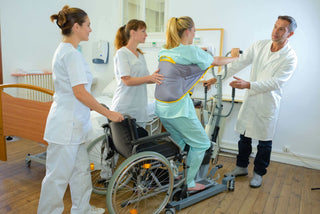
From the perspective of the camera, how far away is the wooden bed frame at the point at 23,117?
2.44 meters

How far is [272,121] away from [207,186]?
88cm

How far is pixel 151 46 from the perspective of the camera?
414cm

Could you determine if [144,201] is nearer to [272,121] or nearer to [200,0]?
[272,121]

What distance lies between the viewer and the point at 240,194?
2502mm

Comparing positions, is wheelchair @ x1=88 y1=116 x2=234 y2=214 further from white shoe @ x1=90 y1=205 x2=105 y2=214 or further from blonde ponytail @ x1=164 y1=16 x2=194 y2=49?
blonde ponytail @ x1=164 y1=16 x2=194 y2=49

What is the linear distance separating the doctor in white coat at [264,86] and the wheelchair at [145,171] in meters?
0.56

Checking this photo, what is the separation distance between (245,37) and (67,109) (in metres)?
2.53

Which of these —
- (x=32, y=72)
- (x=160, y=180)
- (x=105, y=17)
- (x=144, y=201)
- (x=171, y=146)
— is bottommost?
(x=144, y=201)

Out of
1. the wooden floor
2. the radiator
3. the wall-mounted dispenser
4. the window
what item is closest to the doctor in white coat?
the wooden floor

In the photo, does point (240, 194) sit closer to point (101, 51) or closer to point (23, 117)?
point (23, 117)

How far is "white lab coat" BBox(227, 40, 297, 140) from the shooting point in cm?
249

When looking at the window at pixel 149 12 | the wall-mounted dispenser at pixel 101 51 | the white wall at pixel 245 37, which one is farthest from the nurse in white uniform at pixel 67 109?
the wall-mounted dispenser at pixel 101 51

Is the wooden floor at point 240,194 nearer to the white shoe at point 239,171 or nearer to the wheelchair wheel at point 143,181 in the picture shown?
the white shoe at point 239,171

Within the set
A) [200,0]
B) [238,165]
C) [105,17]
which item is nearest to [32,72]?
[105,17]
